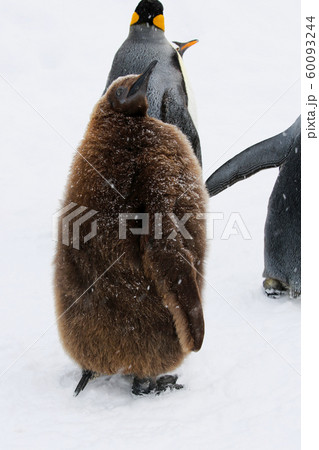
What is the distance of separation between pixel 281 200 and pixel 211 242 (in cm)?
67

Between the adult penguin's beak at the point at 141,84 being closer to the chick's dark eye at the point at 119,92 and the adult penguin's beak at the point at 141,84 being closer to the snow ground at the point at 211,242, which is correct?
the chick's dark eye at the point at 119,92

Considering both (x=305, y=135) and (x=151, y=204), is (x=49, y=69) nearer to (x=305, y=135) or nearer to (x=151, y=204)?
(x=305, y=135)

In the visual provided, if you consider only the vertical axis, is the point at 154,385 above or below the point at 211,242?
above

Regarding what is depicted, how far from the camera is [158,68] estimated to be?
3.21 m

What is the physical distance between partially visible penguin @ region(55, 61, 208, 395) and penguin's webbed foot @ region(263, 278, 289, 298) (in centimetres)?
95

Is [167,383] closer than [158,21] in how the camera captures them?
Yes

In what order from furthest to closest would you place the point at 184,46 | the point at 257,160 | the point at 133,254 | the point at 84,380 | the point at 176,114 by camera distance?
the point at 184,46
the point at 176,114
the point at 257,160
the point at 84,380
the point at 133,254

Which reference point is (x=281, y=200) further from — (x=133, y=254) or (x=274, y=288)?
(x=133, y=254)

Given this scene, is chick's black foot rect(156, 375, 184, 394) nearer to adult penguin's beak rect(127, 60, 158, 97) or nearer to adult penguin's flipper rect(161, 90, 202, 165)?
adult penguin's beak rect(127, 60, 158, 97)

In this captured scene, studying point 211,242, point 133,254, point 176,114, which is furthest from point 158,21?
point 133,254

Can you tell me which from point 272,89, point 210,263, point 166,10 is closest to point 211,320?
point 210,263

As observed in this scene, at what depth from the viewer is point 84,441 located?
159 centimetres

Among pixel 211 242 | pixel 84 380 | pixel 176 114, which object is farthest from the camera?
pixel 211 242

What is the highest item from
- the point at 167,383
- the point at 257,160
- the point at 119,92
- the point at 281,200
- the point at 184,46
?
the point at 119,92
